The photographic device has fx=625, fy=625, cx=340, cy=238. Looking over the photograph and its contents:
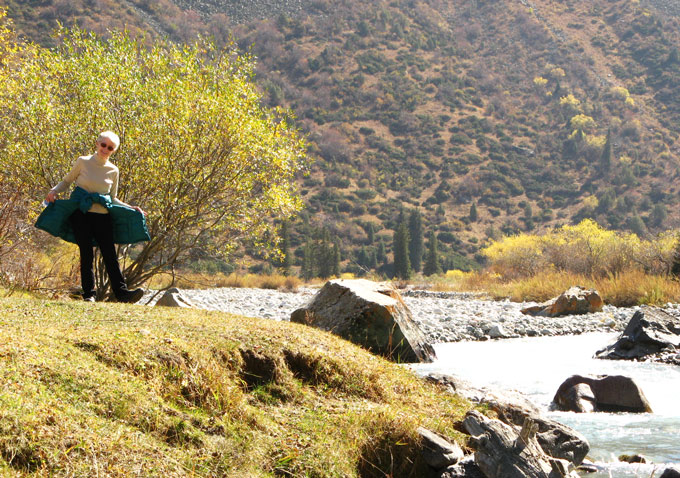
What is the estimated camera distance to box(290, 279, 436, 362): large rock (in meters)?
9.48

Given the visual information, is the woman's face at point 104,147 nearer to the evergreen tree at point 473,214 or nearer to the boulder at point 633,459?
the boulder at point 633,459

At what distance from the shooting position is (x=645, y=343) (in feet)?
41.2

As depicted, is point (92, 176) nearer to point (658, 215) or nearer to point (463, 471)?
point (463, 471)

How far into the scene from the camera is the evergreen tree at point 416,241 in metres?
69.4

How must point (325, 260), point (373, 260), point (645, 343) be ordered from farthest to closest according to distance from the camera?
point (373, 260) < point (325, 260) < point (645, 343)

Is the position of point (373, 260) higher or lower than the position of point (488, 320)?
lower

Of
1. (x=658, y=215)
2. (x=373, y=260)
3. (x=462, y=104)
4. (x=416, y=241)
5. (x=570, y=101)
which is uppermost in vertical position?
(x=462, y=104)

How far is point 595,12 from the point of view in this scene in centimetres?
11306

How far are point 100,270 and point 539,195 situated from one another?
7510 cm

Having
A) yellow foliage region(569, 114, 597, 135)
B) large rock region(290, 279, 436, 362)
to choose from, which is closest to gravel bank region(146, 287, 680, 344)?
large rock region(290, 279, 436, 362)

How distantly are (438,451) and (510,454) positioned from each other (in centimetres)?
54

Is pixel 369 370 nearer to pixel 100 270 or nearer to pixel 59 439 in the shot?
pixel 59 439

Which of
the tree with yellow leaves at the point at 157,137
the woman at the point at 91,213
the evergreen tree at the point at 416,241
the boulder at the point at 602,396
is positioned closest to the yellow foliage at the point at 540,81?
the evergreen tree at the point at 416,241

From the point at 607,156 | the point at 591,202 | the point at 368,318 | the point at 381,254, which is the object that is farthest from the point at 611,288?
the point at 607,156
